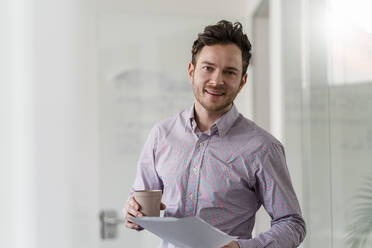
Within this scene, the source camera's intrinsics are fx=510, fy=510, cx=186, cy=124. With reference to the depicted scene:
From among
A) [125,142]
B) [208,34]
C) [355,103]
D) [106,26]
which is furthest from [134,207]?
[106,26]

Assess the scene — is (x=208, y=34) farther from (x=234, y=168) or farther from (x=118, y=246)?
(x=118, y=246)

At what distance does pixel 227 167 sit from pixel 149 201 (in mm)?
259

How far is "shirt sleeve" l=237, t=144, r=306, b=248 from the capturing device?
136 centimetres

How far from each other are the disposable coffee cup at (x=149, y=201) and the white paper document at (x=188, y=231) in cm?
7

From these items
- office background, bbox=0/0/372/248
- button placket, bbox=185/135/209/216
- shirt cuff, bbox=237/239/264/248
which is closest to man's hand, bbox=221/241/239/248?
shirt cuff, bbox=237/239/264/248

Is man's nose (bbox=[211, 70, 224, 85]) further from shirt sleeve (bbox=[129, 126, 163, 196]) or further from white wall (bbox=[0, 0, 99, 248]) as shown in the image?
white wall (bbox=[0, 0, 99, 248])

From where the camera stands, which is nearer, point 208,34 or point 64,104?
point 208,34

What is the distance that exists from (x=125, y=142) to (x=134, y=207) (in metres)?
1.72

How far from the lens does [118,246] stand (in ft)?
9.77

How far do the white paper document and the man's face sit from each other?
1.29 feet

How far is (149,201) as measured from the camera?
1.32 m

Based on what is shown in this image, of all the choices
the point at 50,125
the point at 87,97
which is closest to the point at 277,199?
the point at 87,97

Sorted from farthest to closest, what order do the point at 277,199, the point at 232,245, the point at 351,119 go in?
the point at 351,119 → the point at 277,199 → the point at 232,245

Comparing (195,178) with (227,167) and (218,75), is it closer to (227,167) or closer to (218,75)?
(227,167)
